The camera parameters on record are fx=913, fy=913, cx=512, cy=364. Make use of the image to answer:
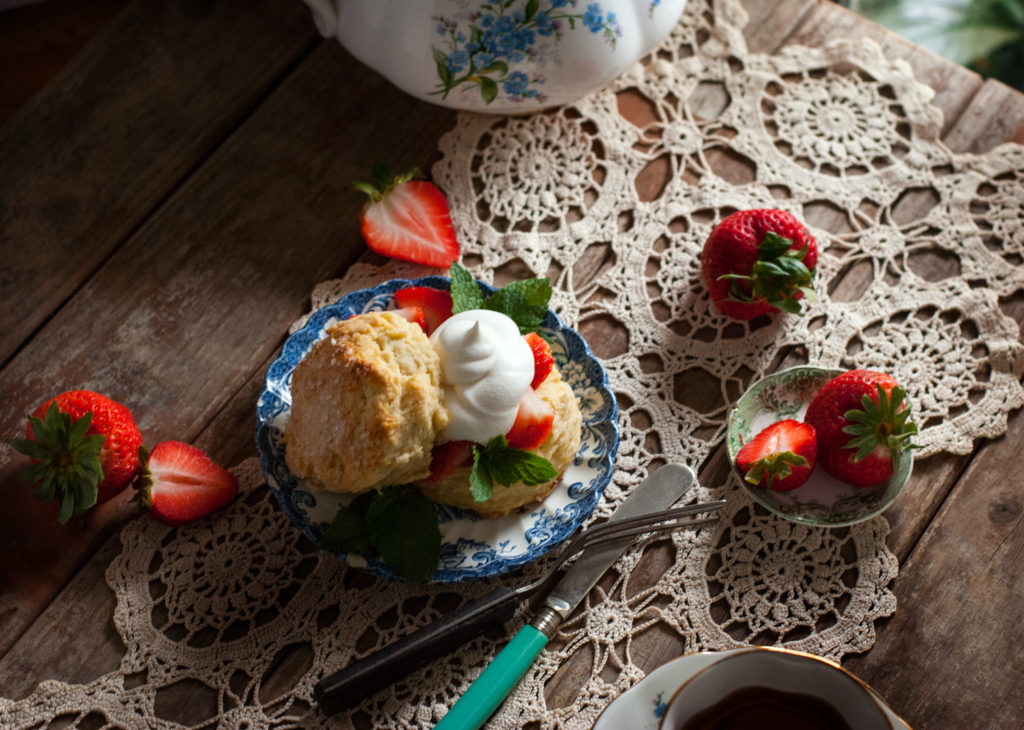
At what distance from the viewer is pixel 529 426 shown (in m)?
1.25

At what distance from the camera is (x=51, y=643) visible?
134cm

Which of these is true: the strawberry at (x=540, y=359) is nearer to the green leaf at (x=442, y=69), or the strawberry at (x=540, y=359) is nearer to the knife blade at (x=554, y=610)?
the knife blade at (x=554, y=610)

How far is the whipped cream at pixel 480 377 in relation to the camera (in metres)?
1.21

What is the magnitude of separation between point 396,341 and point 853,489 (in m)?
0.73

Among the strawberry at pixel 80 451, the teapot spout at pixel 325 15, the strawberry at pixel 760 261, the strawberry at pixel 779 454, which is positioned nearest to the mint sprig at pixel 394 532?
the strawberry at pixel 80 451

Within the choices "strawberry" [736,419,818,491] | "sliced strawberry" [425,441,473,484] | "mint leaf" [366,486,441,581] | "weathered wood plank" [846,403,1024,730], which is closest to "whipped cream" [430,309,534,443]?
"sliced strawberry" [425,441,473,484]

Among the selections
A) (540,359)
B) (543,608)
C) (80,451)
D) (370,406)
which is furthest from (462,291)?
(80,451)

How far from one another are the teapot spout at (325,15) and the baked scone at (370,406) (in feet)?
1.66

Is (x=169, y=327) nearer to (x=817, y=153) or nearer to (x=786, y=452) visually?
(x=786, y=452)

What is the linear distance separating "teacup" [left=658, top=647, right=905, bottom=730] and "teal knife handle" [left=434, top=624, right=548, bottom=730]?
0.78ft

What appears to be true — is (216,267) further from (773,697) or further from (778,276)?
(773,697)

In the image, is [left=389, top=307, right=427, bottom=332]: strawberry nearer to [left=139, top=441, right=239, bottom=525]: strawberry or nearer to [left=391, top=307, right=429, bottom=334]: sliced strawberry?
[left=391, top=307, right=429, bottom=334]: sliced strawberry

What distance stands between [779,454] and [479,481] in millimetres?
448

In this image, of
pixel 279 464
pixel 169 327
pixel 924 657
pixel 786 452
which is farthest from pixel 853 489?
pixel 169 327
